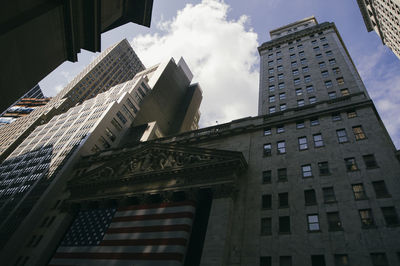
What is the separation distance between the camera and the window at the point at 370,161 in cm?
2541

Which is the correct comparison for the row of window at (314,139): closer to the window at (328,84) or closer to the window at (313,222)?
the window at (313,222)

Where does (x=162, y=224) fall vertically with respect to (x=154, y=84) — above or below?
below

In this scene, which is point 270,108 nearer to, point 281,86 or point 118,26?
point 281,86

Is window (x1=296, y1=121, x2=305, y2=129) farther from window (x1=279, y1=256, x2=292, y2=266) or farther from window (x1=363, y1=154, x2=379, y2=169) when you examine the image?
window (x1=279, y1=256, x2=292, y2=266)

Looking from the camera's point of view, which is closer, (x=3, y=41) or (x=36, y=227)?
(x=3, y=41)

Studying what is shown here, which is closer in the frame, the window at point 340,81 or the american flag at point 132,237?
the american flag at point 132,237

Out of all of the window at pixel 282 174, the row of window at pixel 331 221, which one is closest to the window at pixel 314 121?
the window at pixel 282 174

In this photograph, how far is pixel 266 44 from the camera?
64.2 meters

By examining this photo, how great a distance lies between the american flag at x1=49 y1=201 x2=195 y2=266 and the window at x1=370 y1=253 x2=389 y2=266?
Result: 53.0 ft

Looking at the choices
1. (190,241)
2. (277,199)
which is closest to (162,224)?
(190,241)

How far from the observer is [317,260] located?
837 inches

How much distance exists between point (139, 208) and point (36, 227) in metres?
20.8

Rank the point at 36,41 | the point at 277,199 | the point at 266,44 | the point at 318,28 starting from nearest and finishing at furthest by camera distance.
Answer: the point at 36,41, the point at 277,199, the point at 318,28, the point at 266,44

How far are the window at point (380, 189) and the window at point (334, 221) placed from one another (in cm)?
406
